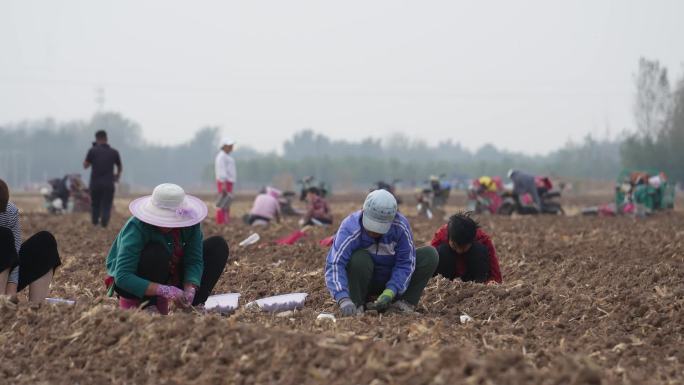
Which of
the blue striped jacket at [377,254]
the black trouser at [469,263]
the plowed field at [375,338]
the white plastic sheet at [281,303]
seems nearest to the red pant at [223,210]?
the plowed field at [375,338]

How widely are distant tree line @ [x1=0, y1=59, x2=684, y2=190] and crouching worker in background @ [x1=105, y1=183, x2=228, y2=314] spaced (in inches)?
2174

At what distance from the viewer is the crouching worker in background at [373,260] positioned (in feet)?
20.8

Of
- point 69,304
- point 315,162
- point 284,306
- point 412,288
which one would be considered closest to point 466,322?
point 412,288

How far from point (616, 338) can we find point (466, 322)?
0.97m

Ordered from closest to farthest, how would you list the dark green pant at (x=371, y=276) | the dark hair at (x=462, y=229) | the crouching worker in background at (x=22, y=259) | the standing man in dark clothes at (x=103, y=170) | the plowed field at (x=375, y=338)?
1. the plowed field at (x=375, y=338)
2. the crouching worker in background at (x=22, y=259)
3. the dark green pant at (x=371, y=276)
4. the dark hair at (x=462, y=229)
5. the standing man in dark clothes at (x=103, y=170)

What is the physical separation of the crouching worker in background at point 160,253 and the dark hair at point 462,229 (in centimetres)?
201

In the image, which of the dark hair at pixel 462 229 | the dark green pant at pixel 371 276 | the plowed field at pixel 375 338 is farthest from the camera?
the dark hair at pixel 462 229

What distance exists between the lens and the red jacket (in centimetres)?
768

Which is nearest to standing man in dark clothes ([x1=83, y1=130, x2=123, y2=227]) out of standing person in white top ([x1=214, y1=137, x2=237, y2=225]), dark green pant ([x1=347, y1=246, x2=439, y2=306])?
standing person in white top ([x1=214, y1=137, x2=237, y2=225])

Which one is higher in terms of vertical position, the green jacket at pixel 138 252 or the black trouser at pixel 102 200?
the green jacket at pixel 138 252

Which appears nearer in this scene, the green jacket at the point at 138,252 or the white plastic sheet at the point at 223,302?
the green jacket at the point at 138,252

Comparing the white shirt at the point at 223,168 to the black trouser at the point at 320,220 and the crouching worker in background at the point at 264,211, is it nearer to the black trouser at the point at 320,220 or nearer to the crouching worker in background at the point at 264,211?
the crouching worker in background at the point at 264,211

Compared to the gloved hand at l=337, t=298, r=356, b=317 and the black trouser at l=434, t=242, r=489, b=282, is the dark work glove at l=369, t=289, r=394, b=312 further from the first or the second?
the black trouser at l=434, t=242, r=489, b=282

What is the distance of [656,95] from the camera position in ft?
218
